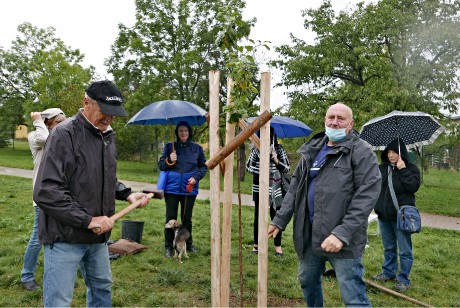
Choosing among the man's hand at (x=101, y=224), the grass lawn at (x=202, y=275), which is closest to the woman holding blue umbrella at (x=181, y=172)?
the grass lawn at (x=202, y=275)

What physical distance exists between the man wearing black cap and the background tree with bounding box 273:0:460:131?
1296 centimetres

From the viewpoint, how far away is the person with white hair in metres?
4.42

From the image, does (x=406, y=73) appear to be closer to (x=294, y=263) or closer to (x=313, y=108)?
(x=313, y=108)

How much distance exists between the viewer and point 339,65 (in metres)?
18.1

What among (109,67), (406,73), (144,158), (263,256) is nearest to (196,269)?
(263,256)

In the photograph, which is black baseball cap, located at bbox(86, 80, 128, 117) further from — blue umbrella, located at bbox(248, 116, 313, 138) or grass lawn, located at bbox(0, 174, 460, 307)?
blue umbrella, located at bbox(248, 116, 313, 138)

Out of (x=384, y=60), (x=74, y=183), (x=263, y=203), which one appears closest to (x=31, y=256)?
(x=74, y=183)

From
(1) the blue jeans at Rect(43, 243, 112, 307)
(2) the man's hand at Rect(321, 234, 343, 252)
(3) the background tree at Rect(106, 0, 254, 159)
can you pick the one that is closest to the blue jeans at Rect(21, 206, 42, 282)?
(1) the blue jeans at Rect(43, 243, 112, 307)

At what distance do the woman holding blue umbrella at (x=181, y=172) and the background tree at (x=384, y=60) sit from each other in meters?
9.95

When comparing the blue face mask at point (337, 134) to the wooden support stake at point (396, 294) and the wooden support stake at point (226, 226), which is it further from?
the wooden support stake at point (396, 294)

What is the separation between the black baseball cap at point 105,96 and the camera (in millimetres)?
2838

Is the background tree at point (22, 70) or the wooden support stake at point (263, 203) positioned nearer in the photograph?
the wooden support stake at point (263, 203)

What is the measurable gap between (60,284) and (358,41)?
16.7 meters

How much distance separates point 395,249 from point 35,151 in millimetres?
4728
